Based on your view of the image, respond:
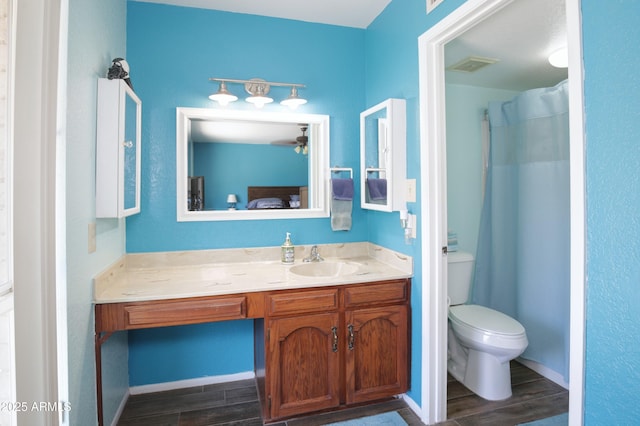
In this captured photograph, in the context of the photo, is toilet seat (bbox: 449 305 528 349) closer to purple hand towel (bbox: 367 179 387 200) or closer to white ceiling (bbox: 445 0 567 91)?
purple hand towel (bbox: 367 179 387 200)

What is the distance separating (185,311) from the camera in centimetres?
167

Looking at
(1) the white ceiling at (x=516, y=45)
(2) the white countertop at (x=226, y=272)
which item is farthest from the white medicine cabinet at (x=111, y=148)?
(1) the white ceiling at (x=516, y=45)

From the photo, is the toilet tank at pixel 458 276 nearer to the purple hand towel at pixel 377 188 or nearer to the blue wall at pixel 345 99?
the blue wall at pixel 345 99

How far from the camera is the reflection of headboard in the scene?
2.31 m

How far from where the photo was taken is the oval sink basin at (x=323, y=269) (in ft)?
7.20

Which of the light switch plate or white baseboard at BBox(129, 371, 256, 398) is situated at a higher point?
the light switch plate

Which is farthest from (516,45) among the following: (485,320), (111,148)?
(111,148)

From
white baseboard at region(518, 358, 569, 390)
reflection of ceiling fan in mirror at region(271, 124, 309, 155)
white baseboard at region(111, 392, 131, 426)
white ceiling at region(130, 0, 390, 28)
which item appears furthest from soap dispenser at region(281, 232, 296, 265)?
white baseboard at region(518, 358, 569, 390)

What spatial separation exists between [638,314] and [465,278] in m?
1.67


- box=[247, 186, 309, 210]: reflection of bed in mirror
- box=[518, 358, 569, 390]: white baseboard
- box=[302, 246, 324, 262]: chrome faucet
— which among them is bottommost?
box=[518, 358, 569, 390]: white baseboard

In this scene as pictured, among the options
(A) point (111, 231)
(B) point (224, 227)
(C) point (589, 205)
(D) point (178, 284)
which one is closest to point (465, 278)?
(C) point (589, 205)

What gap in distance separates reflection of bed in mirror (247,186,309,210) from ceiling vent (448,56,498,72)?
140cm

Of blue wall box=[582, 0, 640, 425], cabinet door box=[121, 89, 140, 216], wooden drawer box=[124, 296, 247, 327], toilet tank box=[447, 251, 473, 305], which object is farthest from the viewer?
toilet tank box=[447, 251, 473, 305]

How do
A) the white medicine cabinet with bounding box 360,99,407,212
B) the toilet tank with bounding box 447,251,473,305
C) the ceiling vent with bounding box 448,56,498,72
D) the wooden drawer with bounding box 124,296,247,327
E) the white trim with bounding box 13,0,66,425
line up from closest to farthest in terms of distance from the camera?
the white trim with bounding box 13,0,66,425 → the wooden drawer with bounding box 124,296,247,327 → the white medicine cabinet with bounding box 360,99,407,212 → the ceiling vent with bounding box 448,56,498,72 → the toilet tank with bounding box 447,251,473,305
